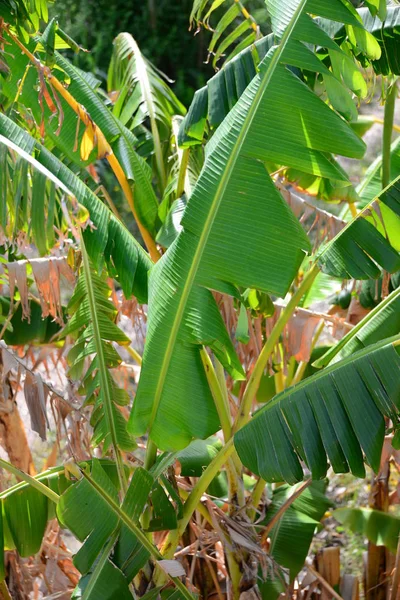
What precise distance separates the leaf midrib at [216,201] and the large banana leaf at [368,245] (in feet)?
1.40

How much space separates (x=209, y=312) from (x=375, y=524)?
166 centimetres

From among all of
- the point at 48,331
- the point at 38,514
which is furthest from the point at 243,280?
the point at 48,331

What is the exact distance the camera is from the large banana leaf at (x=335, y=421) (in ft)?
7.20

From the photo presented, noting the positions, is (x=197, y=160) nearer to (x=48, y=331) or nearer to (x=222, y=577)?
(x=48, y=331)

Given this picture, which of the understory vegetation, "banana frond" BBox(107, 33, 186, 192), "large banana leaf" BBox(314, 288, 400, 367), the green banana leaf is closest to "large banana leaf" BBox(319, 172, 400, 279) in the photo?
the understory vegetation

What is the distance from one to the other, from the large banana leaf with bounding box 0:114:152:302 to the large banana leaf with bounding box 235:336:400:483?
0.72 metres

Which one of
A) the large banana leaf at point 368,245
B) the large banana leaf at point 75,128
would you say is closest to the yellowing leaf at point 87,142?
the large banana leaf at point 75,128

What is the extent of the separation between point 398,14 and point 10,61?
154 cm

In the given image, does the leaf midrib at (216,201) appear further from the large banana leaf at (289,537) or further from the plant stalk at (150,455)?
the large banana leaf at (289,537)

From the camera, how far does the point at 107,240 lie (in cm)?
260

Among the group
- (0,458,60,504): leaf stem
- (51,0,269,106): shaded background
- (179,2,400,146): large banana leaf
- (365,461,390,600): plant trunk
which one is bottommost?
(365,461,390,600): plant trunk

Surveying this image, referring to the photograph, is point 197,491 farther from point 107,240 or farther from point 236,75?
point 236,75

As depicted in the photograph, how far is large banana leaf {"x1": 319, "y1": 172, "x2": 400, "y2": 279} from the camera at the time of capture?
244cm

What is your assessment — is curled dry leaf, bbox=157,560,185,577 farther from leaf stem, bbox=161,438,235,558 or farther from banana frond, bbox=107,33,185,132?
banana frond, bbox=107,33,185,132
